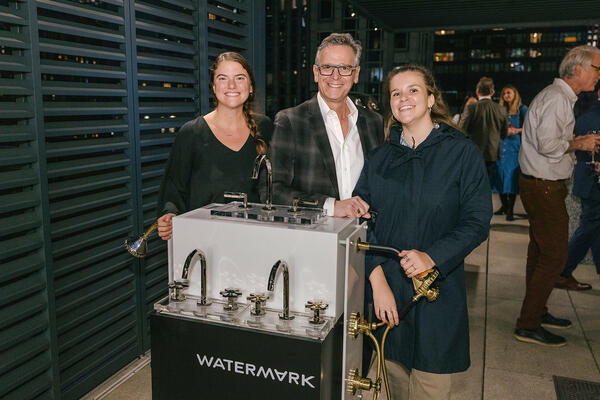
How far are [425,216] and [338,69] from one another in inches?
31.4

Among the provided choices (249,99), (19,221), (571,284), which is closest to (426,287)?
(249,99)

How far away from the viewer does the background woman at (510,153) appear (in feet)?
25.9

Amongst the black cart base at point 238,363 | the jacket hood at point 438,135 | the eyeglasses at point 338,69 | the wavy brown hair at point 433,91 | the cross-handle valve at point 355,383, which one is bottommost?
the cross-handle valve at point 355,383

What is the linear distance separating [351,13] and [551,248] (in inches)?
175

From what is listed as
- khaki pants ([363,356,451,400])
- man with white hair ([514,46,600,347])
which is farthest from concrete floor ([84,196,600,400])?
khaki pants ([363,356,451,400])

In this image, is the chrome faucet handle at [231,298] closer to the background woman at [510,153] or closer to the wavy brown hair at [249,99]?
the wavy brown hair at [249,99]

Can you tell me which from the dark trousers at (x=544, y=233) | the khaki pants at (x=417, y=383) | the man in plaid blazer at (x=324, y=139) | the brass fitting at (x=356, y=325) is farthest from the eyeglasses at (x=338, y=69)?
the dark trousers at (x=544, y=233)

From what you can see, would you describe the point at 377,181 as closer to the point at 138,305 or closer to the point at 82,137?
the point at 82,137

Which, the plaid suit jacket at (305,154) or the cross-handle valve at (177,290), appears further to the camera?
the plaid suit jacket at (305,154)

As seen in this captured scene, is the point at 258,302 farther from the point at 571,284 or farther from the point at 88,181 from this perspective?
the point at 571,284

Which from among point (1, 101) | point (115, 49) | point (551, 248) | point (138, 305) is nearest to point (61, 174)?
point (1, 101)

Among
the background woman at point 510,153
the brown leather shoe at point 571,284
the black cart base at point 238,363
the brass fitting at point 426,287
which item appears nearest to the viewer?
the black cart base at point 238,363

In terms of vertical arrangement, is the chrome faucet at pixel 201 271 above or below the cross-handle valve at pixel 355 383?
above

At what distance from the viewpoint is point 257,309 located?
1.51 m
